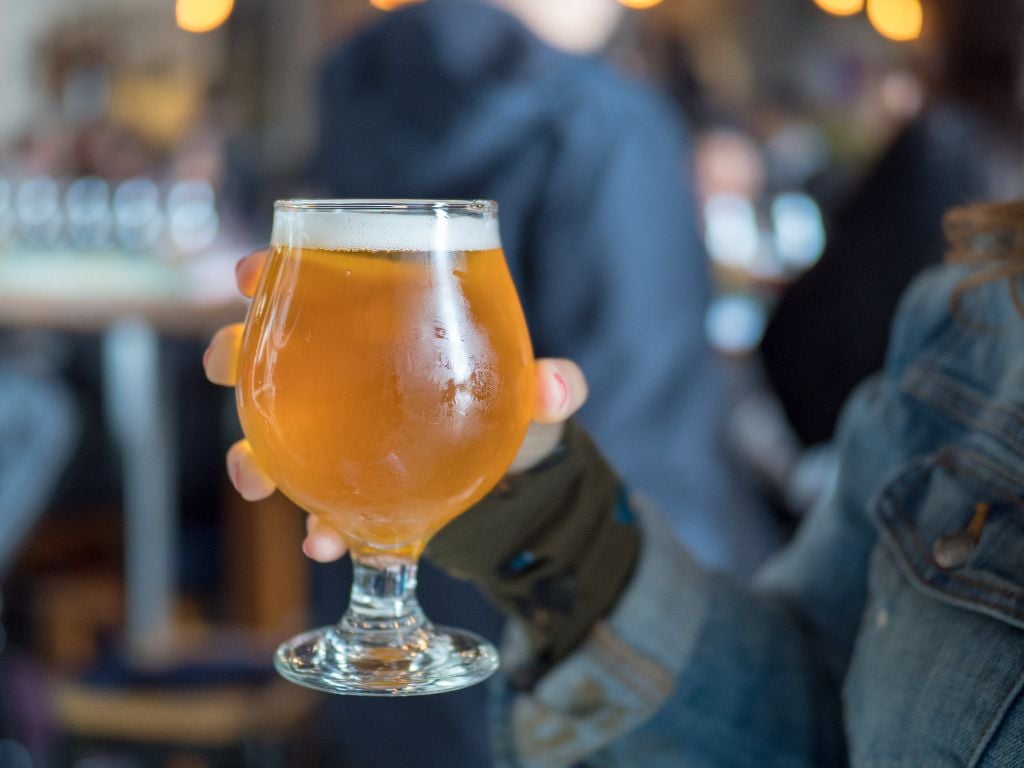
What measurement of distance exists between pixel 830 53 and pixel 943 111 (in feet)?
12.3

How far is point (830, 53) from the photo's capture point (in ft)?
18.4

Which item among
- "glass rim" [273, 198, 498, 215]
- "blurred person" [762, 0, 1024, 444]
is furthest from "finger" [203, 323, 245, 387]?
"blurred person" [762, 0, 1024, 444]

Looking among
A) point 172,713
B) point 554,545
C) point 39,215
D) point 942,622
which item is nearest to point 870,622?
point 942,622

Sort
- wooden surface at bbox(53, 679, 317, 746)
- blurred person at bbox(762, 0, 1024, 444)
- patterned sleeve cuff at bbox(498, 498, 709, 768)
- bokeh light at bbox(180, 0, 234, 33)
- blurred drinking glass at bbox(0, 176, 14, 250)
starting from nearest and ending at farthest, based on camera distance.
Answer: patterned sleeve cuff at bbox(498, 498, 709, 768) → blurred person at bbox(762, 0, 1024, 444) → wooden surface at bbox(53, 679, 317, 746) → bokeh light at bbox(180, 0, 234, 33) → blurred drinking glass at bbox(0, 176, 14, 250)

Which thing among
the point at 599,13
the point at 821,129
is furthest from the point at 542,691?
the point at 821,129

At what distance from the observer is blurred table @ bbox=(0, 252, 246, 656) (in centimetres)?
245

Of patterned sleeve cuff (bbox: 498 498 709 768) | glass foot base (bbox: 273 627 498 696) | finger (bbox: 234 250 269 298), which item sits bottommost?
patterned sleeve cuff (bbox: 498 498 709 768)

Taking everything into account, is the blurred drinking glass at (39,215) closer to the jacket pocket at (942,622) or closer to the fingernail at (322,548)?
the fingernail at (322,548)

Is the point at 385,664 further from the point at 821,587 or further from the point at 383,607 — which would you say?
the point at 821,587

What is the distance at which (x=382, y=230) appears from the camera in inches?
27.9

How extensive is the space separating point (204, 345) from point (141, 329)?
2.45 ft

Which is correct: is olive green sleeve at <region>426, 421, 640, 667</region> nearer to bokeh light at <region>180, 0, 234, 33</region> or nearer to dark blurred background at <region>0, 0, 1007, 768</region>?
dark blurred background at <region>0, 0, 1007, 768</region>

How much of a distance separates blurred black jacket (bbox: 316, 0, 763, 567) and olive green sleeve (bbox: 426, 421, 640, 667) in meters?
0.85

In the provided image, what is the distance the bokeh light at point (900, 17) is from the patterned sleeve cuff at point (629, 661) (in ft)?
4.65
